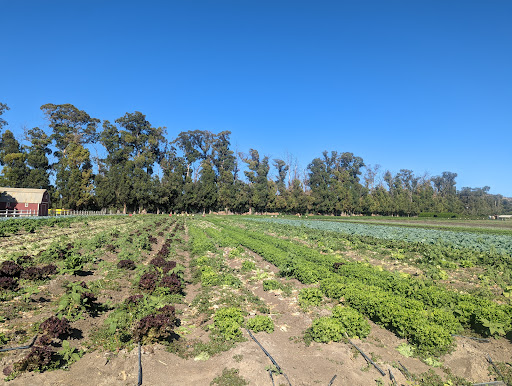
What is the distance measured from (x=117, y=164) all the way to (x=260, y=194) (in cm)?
3972

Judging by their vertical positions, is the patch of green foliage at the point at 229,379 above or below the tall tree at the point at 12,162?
below

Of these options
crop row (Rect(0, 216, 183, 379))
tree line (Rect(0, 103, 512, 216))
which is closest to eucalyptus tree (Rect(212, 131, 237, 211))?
tree line (Rect(0, 103, 512, 216))

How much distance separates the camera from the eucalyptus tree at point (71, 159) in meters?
60.4

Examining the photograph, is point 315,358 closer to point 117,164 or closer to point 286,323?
point 286,323

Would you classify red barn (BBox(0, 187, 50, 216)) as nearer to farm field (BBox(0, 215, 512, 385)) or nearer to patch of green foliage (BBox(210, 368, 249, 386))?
farm field (BBox(0, 215, 512, 385))

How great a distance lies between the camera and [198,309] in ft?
28.6

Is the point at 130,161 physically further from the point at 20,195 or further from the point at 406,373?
A: the point at 406,373

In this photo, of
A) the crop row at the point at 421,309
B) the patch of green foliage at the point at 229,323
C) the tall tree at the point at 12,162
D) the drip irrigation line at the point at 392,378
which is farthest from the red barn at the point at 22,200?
the drip irrigation line at the point at 392,378

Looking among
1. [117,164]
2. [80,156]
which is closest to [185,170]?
[117,164]

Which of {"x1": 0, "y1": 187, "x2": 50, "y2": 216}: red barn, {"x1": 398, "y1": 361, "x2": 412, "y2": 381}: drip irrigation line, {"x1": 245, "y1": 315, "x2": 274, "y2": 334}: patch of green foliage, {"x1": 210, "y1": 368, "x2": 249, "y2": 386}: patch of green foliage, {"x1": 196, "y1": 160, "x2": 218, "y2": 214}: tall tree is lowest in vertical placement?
{"x1": 210, "y1": 368, "x2": 249, "y2": 386}: patch of green foliage

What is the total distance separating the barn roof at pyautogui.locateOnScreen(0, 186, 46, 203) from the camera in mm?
49769

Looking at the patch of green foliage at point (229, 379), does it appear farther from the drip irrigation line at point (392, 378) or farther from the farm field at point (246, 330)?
the drip irrigation line at point (392, 378)

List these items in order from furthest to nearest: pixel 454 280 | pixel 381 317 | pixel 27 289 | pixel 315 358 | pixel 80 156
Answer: pixel 80 156
pixel 454 280
pixel 27 289
pixel 381 317
pixel 315 358

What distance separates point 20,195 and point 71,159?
45.2ft
